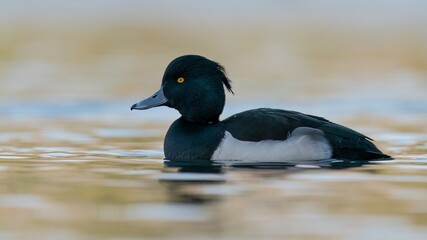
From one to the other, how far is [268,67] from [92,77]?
12.0 ft

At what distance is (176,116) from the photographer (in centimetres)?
1574

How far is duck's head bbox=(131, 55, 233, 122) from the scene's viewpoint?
36.2 ft

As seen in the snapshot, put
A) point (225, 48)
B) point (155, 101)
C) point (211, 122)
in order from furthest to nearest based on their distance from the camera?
point (225, 48) < point (155, 101) < point (211, 122)

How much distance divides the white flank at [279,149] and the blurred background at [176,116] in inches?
23.2

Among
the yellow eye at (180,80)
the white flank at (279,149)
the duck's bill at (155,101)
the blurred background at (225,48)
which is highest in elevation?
the blurred background at (225,48)

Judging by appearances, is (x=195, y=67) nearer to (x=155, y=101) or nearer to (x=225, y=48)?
(x=155, y=101)

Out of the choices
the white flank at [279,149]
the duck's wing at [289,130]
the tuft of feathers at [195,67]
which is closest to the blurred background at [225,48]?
the tuft of feathers at [195,67]

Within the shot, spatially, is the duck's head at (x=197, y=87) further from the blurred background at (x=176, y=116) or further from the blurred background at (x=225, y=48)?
the blurred background at (x=225, y=48)

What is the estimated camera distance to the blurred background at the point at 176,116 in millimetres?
7492

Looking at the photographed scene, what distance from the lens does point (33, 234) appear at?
703 cm

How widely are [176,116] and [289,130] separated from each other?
540cm

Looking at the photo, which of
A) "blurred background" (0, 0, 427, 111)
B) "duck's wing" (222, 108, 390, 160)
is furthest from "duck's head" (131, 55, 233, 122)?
"blurred background" (0, 0, 427, 111)

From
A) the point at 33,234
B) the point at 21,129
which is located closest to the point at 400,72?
the point at 21,129

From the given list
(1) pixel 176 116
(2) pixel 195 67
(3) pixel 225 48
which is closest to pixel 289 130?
(2) pixel 195 67
